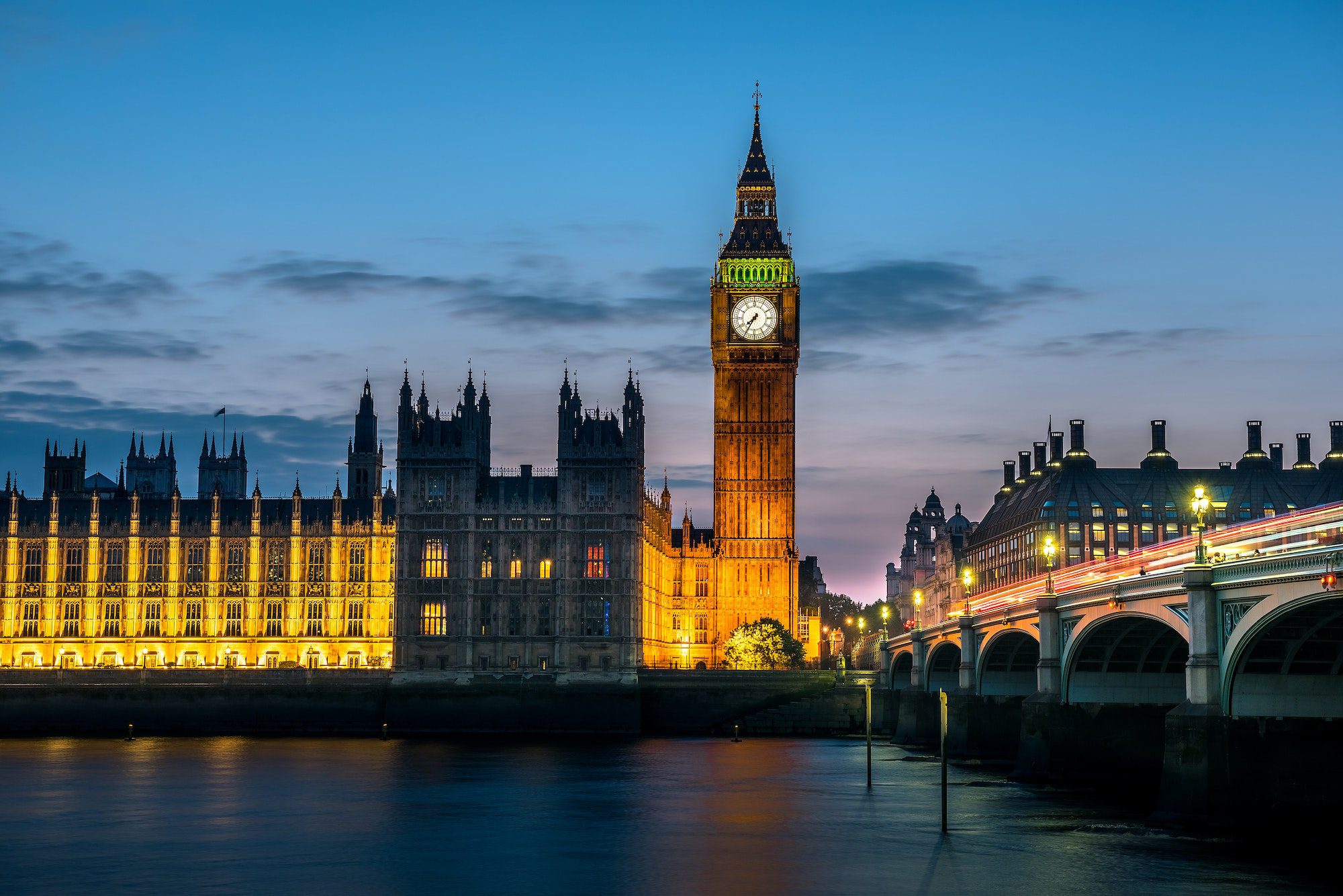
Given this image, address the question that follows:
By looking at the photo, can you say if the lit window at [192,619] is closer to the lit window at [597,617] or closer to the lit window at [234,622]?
the lit window at [234,622]

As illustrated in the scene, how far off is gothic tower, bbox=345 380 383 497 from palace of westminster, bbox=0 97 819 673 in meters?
0.26

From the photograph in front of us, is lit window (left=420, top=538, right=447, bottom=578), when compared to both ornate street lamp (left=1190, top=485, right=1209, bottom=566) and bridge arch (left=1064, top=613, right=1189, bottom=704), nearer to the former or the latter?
bridge arch (left=1064, top=613, right=1189, bottom=704)

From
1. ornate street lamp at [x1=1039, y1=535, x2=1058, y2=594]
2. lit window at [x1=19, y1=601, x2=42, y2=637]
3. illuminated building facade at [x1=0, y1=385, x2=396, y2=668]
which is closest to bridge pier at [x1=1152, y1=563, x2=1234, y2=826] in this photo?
ornate street lamp at [x1=1039, y1=535, x2=1058, y2=594]

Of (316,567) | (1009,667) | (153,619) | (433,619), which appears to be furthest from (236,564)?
(1009,667)

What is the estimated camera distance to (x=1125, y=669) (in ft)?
254

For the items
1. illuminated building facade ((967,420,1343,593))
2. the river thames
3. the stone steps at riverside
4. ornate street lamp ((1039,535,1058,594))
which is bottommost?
the river thames

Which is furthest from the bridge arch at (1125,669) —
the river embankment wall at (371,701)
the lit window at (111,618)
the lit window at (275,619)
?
the lit window at (111,618)

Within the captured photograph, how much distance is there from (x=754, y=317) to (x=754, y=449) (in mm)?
16110

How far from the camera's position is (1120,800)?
72250mm

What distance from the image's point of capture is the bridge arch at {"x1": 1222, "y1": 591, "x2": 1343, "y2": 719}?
181 feet

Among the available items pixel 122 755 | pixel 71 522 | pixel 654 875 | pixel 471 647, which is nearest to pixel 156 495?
pixel 71 522

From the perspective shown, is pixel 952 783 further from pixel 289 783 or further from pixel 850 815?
pixel 289 783

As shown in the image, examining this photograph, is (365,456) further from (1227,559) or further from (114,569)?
(1227,559)

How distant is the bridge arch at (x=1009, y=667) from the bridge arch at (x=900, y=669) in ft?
113
